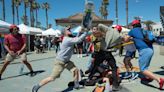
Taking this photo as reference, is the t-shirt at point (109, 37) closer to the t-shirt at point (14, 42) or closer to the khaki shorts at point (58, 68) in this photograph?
the khaki shorts at point (58, 68)

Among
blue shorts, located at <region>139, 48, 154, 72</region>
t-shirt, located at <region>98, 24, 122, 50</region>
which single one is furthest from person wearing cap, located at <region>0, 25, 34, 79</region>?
blue shorts, located at <region>139, 48, 154, 72</region>

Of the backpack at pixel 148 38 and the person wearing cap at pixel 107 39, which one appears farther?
the backpack at pixel 148 38

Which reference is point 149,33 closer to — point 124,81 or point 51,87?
point 124,81

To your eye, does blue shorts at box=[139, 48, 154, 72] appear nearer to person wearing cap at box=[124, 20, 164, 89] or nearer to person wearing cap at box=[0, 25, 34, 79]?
person wearing cap at box=[124, 20, 164, 89]

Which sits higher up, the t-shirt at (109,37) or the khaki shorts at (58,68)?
the t-shirt at (109,37)

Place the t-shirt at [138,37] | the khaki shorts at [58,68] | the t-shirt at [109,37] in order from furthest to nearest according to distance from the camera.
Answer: the t-shirt at [138,37], the t-shirt at [109,37], the khaki shorts at [58,68]

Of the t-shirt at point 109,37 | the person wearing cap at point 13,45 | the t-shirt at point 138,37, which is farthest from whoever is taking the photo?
the person wearing cap at point 13,45

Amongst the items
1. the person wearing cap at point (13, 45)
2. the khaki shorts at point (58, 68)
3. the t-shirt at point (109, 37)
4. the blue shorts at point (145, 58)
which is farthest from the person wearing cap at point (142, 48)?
the person wearing cap at point (13, 45)

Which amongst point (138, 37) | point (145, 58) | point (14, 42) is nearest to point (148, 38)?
point (138, 37)

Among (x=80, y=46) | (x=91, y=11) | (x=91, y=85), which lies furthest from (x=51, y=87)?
(x=80, y=46)

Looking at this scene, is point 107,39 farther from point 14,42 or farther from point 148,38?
point 14,42

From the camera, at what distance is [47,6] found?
10494 cm

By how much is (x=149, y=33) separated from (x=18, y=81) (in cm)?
428

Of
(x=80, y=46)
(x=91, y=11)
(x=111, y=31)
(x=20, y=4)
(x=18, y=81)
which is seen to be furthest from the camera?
(x=20, y=4)
